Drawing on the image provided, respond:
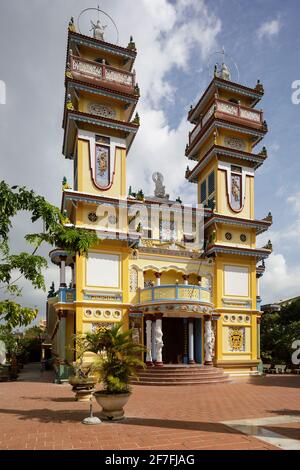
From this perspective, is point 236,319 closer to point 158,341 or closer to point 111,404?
point 158,341

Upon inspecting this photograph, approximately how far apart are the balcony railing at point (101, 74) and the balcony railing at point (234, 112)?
5.65 meters

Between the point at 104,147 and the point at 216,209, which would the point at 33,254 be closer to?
the point at 104,147

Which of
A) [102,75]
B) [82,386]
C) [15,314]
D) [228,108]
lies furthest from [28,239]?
[228,108]

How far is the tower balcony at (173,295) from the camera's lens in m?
20.9

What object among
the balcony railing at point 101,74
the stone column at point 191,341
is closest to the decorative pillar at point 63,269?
the stone column at point 191,341

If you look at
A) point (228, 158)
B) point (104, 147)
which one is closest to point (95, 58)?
point (104, 147)

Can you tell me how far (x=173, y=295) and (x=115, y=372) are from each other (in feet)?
36.4

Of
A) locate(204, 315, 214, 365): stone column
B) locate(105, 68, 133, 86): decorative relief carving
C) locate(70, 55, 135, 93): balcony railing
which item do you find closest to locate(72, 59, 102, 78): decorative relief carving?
locate(70, 55, 135, 93): balcony railing

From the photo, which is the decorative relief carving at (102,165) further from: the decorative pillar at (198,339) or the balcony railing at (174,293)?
the decorative pillar at (198,339)

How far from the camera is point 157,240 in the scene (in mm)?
24156

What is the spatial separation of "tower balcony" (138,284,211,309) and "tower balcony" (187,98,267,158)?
1136 cm

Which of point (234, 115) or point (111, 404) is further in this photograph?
point (234, 115)

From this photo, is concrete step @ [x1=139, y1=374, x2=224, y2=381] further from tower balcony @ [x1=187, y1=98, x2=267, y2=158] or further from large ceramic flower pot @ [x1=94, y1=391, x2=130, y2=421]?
tower balcony @ [x1=187, y1=98, x2=267, y2=158]

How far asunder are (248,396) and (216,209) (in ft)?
41.4
